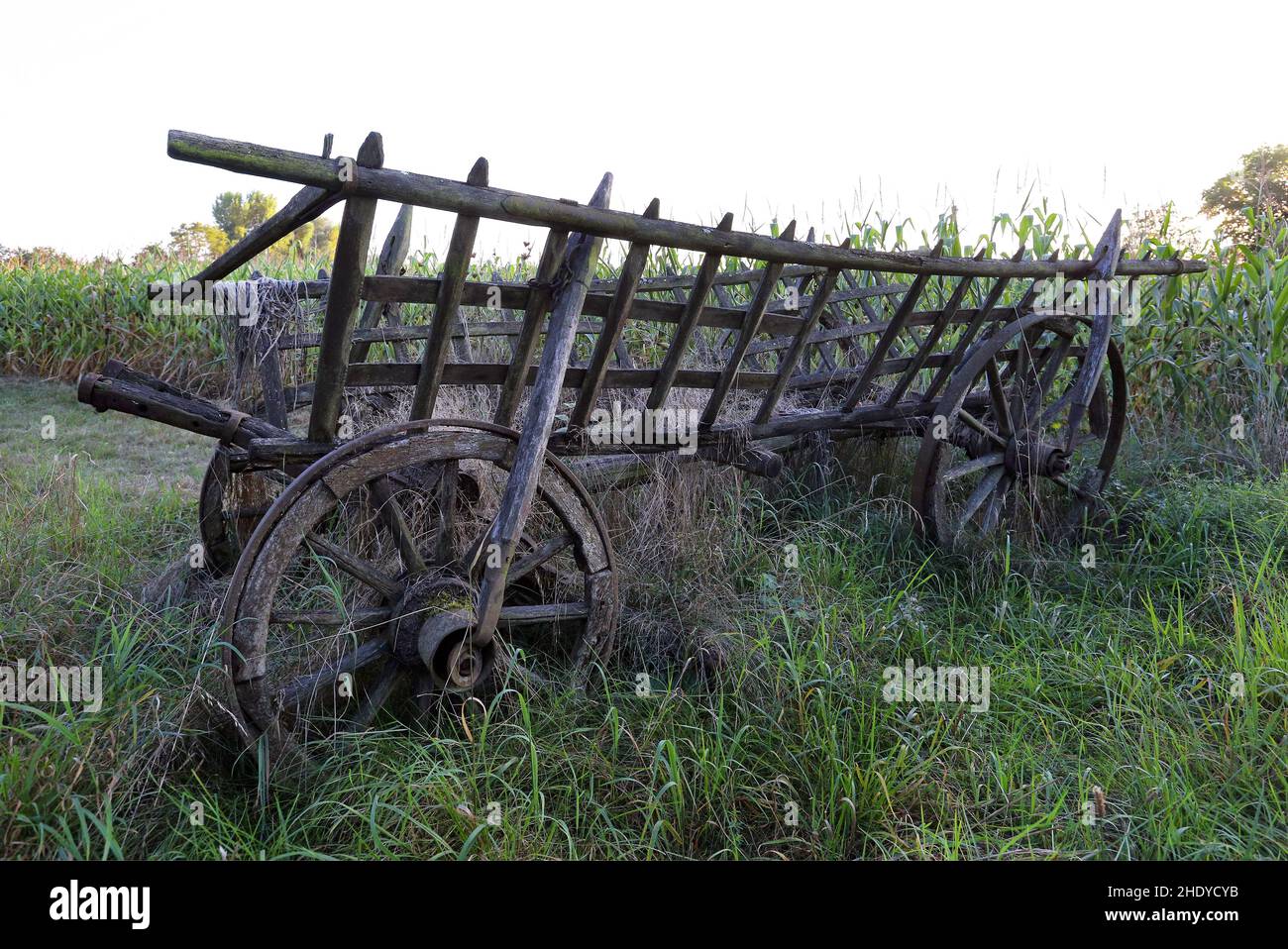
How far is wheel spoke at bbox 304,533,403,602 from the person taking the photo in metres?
2.58

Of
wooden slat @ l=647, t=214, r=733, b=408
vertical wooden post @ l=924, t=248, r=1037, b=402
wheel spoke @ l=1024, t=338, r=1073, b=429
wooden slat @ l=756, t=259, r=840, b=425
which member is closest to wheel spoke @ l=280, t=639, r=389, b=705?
wooden slat @ l=647, t=214, r=733, b=408

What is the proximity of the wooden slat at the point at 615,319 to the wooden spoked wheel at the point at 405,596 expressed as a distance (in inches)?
13.9

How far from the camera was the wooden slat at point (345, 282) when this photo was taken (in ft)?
7.61

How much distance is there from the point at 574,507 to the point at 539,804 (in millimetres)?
1029

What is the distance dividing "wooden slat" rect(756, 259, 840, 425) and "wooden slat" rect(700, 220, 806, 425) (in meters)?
0.21

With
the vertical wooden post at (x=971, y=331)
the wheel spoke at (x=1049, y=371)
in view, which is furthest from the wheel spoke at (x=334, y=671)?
the wheel spoke at (x=1049, y=371)

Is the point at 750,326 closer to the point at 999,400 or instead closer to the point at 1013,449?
the point at 999,400

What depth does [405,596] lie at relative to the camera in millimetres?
2801

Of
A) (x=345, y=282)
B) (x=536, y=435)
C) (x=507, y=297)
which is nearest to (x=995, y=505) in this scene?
(x=536, y=435)

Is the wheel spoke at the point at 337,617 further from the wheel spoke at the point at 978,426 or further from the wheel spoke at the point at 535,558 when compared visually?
the wheel spoke at the point at 978,426

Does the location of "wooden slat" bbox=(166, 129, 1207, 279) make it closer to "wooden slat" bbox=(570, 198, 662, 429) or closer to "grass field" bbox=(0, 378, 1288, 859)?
"wooden slat" bbox=(570, 198, 662, 429)

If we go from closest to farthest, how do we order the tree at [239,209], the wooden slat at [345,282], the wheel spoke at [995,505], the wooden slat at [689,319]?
the wooden slat at [345,282] → the wooden slat at [689,319] → the wheel spoke at [995,505] → the tree at [239,209]

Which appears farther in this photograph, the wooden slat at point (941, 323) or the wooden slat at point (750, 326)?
the wooden slat at point (941, 323)

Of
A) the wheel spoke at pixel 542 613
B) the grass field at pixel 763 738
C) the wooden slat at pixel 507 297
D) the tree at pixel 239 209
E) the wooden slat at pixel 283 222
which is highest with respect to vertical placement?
the tree at pixel 239 209
